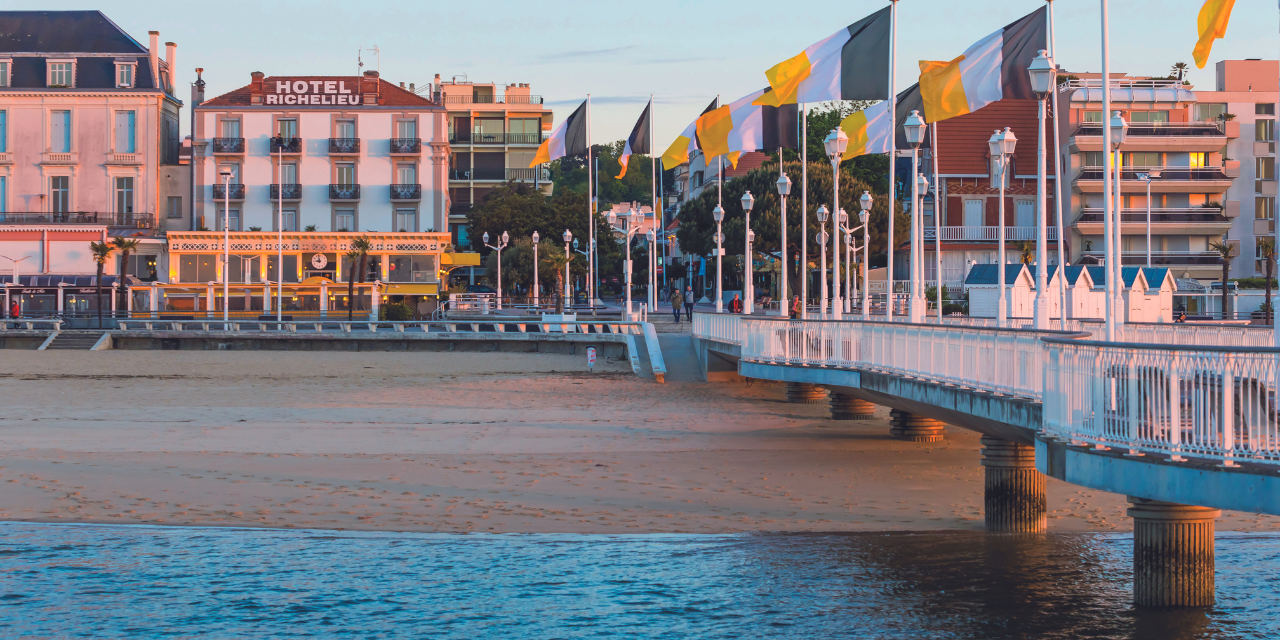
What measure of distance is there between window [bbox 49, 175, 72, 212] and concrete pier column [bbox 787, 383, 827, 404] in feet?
196

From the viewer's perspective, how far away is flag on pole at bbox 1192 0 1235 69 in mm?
12516

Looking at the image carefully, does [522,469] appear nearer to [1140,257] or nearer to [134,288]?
[134,288]

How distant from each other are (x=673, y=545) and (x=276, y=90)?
69995 millimetres

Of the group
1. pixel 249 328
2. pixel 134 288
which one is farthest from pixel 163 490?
pixel 134 288

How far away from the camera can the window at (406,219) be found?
7925cm

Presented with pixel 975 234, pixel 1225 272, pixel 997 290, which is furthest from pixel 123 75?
pixel 1225 272

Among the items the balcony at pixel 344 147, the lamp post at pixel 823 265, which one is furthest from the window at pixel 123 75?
the lamp post at pixel 823 265

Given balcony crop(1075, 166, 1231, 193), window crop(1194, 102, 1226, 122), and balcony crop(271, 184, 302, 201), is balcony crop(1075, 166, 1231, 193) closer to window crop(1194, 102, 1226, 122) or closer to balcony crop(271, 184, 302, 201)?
window crop(1194, 102, 1226, 122)

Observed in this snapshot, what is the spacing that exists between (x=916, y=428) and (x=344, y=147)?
60414 mm

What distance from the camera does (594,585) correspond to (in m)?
12.7

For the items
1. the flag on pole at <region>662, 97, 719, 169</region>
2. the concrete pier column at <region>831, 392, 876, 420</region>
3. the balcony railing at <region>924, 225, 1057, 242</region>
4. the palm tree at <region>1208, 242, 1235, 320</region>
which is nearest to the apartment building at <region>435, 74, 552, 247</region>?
the balcony railing at <region>924, 225, 1057, 242</region>

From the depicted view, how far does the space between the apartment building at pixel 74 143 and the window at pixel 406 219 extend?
1467cm

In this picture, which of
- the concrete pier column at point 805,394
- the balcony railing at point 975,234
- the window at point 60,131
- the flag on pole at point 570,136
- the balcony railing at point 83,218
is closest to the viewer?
the concrete pier column at point 805,394

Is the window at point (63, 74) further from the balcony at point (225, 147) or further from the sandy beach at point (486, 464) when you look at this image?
the sandy beach at point (486, 464)
